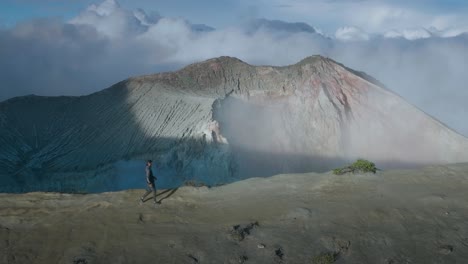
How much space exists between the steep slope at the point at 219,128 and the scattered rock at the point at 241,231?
23556mm

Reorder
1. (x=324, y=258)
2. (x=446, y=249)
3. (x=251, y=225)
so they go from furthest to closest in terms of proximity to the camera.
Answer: (x=251, y=225)
(x=446, y=249)
(x=324, y=258)

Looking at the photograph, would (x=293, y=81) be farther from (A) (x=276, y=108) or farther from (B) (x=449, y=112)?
(B) (x=449, y=112)

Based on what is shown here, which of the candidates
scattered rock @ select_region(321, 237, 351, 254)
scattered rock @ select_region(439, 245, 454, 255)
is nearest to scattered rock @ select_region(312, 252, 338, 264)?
scattered rock @ select_region(321, 237, 351, 254)

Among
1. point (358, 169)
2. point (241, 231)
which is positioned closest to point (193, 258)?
point (241, 231)

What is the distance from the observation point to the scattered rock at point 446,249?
12.5 m

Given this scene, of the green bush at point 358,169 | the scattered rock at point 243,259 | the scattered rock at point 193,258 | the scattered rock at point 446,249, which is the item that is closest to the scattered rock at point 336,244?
the scattered rock at point 243,259

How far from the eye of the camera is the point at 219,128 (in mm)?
38688

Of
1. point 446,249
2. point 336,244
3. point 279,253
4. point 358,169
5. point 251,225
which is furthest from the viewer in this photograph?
point 358,169

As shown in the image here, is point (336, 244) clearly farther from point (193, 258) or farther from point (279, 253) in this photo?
point (193, 258)

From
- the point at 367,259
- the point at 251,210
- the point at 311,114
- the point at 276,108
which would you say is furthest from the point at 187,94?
the point at 367,259

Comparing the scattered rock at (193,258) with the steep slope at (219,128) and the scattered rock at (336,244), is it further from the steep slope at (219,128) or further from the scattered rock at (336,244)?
the steep slope at (219,128)

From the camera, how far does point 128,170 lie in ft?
121

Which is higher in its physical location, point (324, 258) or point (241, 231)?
point (241, 231)

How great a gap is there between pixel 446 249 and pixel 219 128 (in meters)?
27.1
